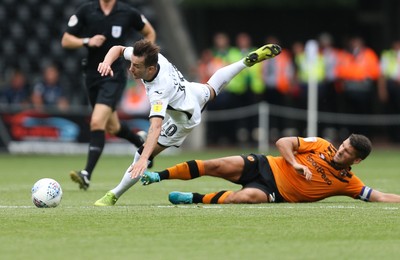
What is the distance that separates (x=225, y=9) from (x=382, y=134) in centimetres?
654

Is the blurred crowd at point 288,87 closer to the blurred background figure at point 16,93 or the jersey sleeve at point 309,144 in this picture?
the blurred background figure at point 16,93

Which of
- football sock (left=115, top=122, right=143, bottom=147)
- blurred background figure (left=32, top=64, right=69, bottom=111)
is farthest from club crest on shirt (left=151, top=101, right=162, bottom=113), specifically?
blurred background figure (left=32, top=64, right=69, bottom=111)

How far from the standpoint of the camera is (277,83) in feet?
79.6

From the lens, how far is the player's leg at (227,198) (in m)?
10.5

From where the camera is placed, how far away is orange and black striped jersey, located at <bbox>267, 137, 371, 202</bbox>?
410 inches

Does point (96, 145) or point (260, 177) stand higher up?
point (260, 177)

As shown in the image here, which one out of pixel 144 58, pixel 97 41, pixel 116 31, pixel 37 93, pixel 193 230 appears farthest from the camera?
pixel 37 93

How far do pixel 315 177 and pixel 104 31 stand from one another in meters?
4.28

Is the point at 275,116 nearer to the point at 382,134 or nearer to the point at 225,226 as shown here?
the point at 382,134

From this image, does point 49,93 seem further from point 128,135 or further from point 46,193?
point 46,193

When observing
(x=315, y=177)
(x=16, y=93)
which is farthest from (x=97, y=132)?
(x=16, y=93)

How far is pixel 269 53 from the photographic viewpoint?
37.8 feet

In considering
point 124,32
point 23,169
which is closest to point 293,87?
point 23,169

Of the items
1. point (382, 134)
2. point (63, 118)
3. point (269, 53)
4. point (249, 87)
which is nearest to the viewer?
point (269, 53)
